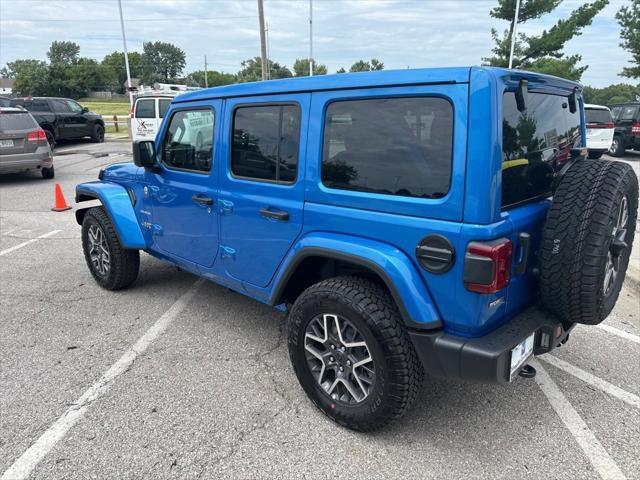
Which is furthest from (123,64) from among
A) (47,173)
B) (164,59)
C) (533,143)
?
(533,143)

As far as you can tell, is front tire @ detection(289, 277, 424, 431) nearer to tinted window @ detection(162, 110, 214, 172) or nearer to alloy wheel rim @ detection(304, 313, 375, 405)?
alloy wheel rim @ detection(304, 313, 375, 405)

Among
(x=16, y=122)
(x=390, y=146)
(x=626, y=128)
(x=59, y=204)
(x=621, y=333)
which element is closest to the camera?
(x=390, y=146)

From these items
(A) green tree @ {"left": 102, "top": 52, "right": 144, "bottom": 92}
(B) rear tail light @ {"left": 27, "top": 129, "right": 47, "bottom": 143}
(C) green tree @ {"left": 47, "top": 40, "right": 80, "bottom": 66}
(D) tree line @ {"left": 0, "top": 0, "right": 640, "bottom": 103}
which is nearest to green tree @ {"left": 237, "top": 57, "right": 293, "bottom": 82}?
(D) tree line @ {"left": 0, "top": 0, "right": 640, "bottom": 103}

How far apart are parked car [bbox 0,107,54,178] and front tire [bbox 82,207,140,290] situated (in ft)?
22.5

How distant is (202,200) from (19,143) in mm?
8838

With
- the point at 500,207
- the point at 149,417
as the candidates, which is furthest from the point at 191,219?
Result: the point at 500,207

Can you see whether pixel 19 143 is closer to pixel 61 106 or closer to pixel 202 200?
pixel 61 106

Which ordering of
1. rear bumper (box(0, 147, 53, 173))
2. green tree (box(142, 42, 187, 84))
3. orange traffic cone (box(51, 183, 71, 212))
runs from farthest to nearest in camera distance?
green tree (box(142, 42, 187, 84)), rear bumper (box(0, 147, 53, 173)), orange traffic cone (box(51, 183, 71, 212))

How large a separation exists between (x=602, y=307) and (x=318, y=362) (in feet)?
4.91

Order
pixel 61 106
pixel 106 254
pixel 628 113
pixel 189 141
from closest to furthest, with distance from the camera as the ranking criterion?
pixel 189 141, pixel 106 254, pixel 628 113, pixel 61 106

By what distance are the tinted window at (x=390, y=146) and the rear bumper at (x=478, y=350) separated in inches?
26.8

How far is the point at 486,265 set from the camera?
2.03 metres

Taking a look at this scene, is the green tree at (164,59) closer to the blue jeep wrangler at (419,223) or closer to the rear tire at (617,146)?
the rear tire at (617,146)

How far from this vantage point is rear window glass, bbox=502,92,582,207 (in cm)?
220
